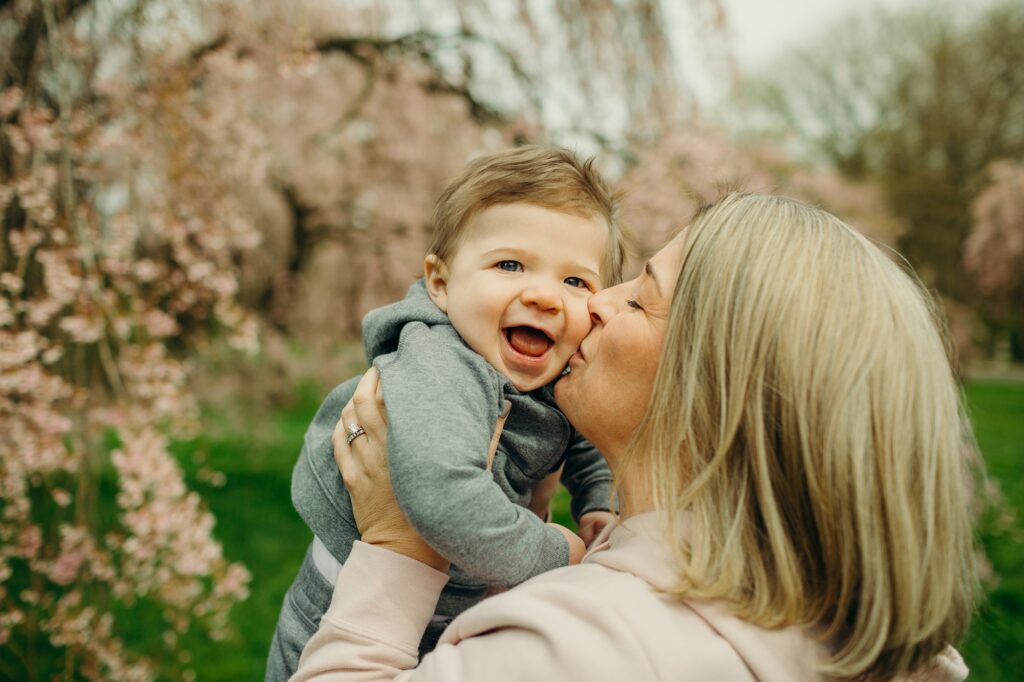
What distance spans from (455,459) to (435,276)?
1.98 ft

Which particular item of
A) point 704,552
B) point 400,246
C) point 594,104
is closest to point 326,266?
point 400,246

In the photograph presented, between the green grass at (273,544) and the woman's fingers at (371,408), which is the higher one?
the woman's fingers at (371,408)

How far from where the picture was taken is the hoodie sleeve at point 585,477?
1679 millimetres

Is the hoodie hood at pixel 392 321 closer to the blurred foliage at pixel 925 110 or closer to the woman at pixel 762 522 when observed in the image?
the woman at pixel 762 522

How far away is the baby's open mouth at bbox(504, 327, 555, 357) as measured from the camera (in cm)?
149

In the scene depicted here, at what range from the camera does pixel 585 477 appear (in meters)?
1.74

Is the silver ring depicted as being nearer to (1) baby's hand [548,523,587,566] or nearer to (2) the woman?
(2) the woman

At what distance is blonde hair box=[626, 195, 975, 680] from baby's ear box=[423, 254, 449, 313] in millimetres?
613

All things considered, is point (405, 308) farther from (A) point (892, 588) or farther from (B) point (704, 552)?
(A) point (892, 588)

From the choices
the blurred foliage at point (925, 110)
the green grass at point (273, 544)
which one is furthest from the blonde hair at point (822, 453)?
the blurred foliage at point (925, 110)

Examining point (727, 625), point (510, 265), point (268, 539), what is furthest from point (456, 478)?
point (268, 539)

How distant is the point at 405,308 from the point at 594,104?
410 centimetres

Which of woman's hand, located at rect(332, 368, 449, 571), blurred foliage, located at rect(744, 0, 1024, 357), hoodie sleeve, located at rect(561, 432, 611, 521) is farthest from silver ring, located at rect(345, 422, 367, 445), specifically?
blurred foliage, located at rect(744, 0, 1024, 357)

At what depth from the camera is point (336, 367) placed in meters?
7.34
